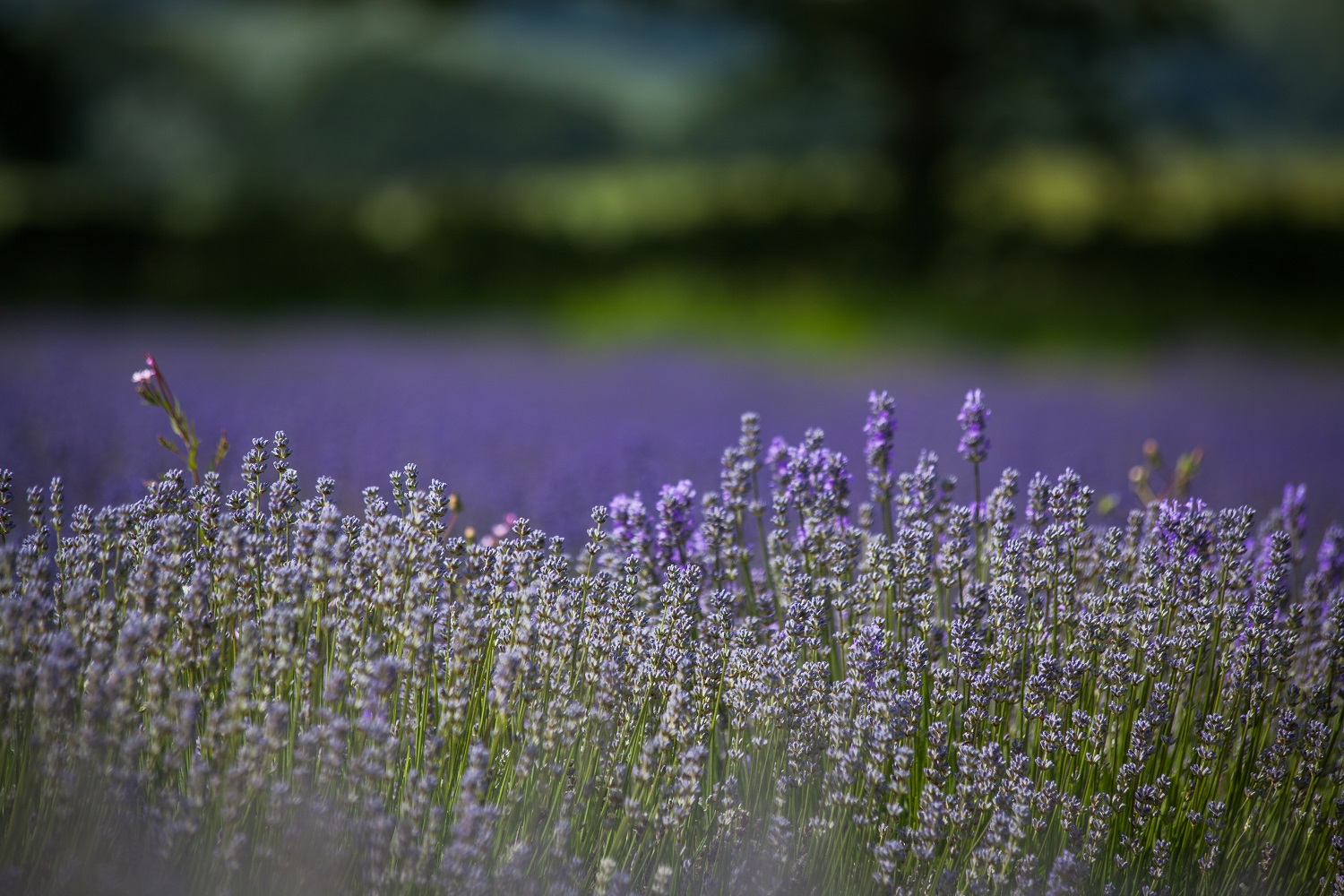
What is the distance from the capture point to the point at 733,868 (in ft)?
3.57

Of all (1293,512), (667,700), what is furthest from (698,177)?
(667,700)

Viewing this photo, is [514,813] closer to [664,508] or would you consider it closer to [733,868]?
[733,868]

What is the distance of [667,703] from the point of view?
3.90 ft

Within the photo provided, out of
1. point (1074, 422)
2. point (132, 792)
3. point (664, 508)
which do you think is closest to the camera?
point (132, 792)

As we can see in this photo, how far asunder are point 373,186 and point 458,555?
4.95 meters

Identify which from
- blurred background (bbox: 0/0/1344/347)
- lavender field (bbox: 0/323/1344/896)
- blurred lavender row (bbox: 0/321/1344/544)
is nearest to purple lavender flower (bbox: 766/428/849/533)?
lavender field (bbox: 0/323/1344/896)

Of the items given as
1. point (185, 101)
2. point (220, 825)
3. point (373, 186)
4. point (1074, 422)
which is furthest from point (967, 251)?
point (220, 825)

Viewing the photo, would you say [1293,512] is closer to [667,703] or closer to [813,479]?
[813,479]

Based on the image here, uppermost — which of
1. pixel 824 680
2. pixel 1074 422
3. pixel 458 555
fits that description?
pixel 1074 422

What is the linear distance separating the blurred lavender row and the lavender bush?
689mm

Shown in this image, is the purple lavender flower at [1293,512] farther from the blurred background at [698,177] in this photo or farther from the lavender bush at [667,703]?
the blurred background at [698,177]

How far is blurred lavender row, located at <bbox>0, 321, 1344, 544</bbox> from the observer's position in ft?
7.37

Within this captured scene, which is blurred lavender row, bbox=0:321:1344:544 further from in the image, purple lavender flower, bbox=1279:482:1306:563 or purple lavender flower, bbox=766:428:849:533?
purple lavender flower, bbox=1279:482:1306:563

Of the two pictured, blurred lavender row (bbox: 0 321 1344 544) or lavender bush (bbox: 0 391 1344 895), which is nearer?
lavender bush (bbox: 0 391 1344 895)
